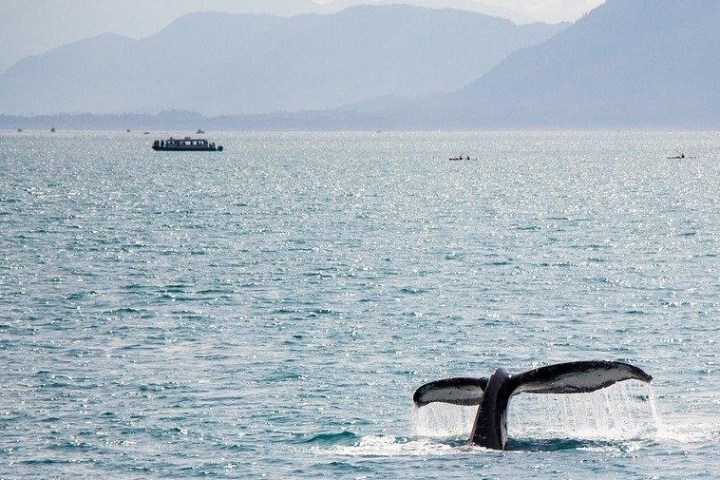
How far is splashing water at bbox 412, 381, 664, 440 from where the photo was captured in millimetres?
33375

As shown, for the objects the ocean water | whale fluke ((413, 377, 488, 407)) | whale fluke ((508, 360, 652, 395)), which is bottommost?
the ocean water

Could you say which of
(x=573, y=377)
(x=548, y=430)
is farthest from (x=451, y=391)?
(x=548, y=430)

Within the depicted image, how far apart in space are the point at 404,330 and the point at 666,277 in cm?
1968

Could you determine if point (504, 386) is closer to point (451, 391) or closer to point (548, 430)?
point (451, 391)

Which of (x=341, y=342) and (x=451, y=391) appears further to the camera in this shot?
(x=341, y=342)

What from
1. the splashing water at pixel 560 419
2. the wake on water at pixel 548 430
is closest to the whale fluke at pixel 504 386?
the wake on water at pixel 548 430

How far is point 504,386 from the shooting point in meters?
28.0

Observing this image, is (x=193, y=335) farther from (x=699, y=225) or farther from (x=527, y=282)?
(x=699, y=225)

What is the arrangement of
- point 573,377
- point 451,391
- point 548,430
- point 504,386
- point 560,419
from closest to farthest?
point 573,377, point 504,386, point 451,391, point 548,430, point 560,419

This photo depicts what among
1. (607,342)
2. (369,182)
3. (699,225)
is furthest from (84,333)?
(369,182)

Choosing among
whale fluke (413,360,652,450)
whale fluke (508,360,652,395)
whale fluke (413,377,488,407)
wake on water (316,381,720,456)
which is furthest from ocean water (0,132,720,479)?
whale fluke (508,360,652,395)

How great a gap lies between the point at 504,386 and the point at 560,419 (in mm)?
7413

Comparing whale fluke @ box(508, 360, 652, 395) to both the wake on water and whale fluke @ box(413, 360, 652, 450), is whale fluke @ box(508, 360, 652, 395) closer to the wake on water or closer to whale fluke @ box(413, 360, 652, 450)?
whale fluke @ box(413, 360, 652, 450)

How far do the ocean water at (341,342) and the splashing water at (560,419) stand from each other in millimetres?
111
